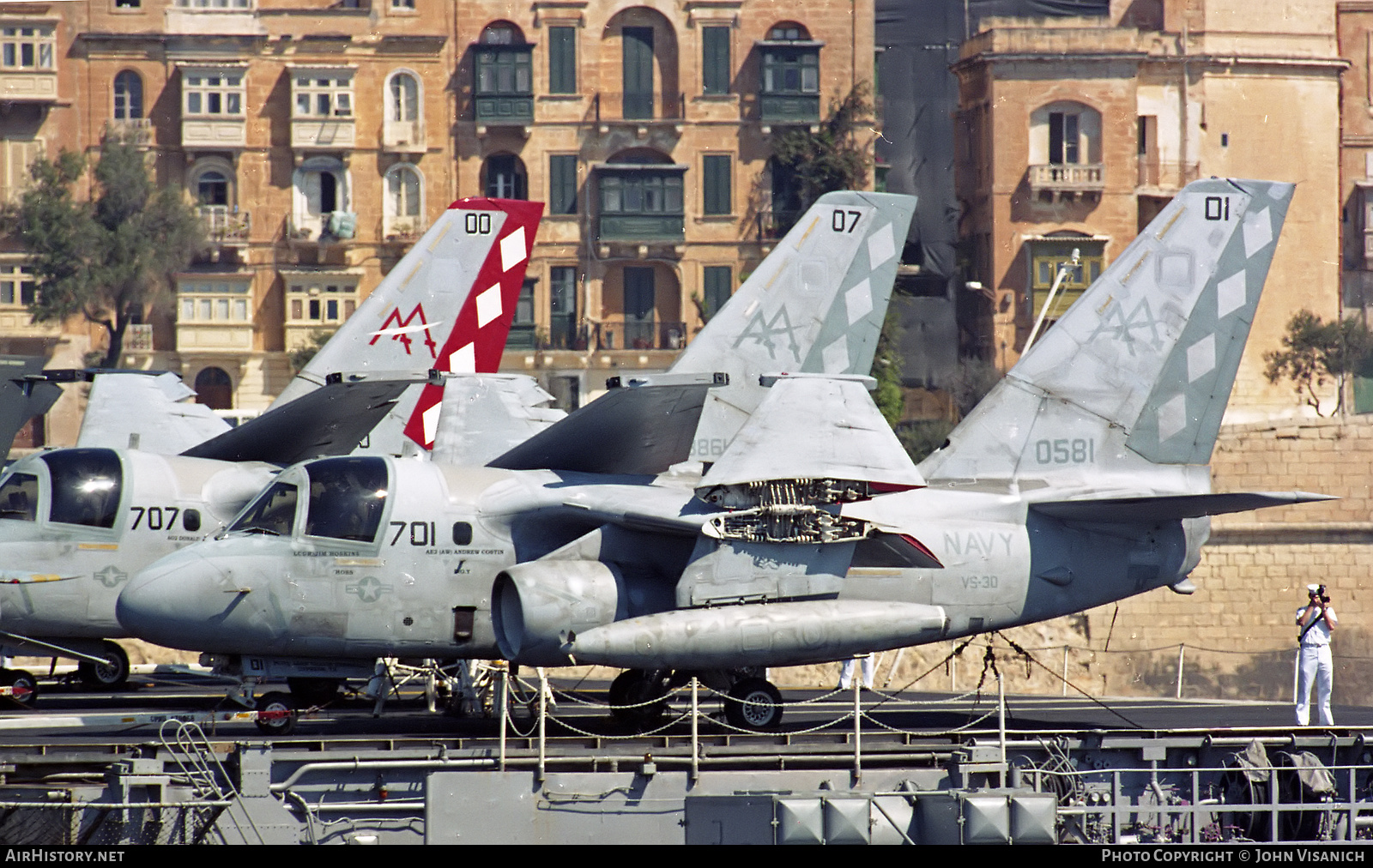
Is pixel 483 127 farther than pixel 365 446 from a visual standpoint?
Yes

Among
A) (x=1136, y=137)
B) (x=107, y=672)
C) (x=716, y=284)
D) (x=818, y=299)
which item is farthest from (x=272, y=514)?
(x=1136, y=137)

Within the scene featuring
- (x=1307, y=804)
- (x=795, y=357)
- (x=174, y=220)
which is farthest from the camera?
(x=174, y=220)

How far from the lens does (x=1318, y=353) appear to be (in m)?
65.4

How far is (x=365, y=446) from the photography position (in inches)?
972

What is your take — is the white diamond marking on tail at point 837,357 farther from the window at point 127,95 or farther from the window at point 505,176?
the window at point 127,95

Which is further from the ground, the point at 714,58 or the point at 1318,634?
the point at 714,58

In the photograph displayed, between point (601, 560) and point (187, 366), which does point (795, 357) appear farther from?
point (187, 366)

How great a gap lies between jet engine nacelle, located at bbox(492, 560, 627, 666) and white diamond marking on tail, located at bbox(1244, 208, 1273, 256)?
30.9 ft

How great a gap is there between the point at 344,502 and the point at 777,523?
4658 mm

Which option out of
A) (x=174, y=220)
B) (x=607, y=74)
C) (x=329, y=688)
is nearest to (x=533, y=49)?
(x=607, y=74)

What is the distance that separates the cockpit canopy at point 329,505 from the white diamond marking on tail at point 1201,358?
10.2 meters

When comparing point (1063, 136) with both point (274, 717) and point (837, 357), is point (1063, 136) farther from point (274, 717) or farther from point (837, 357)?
point (274, 717)


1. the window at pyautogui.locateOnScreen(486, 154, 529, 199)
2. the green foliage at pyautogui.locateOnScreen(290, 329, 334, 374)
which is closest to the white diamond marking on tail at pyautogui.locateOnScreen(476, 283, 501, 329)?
the green foliage at pyautogui.locateOnScreen(290, 329, 334, 374)

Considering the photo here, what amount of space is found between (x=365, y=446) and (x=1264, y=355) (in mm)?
50563
